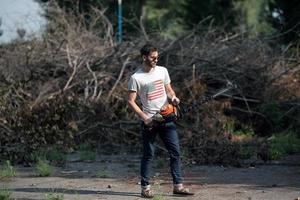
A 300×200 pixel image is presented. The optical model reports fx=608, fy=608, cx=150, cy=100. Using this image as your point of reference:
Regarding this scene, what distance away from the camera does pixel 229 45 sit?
15.4 m

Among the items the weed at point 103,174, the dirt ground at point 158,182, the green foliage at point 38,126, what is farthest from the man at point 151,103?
the green foliage at point 38,126

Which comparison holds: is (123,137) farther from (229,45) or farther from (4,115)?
(229,45)

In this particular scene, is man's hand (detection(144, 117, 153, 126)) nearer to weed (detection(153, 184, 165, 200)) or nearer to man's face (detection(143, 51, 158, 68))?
man's face (detection(143, 51, 158, 68))

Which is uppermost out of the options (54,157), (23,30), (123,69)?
(23,30)

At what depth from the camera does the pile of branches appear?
12852 millimetres

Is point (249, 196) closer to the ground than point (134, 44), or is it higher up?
closer to the ground

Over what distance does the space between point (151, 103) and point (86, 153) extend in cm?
463

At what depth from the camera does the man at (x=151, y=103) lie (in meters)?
7.78

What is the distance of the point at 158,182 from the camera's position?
29.9ft

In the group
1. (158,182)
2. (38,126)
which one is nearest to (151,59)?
(158,182)

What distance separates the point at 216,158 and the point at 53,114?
3926 millimetres

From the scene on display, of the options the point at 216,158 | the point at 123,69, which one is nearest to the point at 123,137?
the point at 123,69

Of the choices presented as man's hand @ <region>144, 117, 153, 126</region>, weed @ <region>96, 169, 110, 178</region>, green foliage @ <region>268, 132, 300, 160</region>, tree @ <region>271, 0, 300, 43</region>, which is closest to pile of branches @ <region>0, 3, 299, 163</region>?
A: green foliage @ <region>268, 132, 300, 160</region>

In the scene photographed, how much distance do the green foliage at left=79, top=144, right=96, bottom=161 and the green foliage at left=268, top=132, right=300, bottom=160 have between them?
341 centimetres
